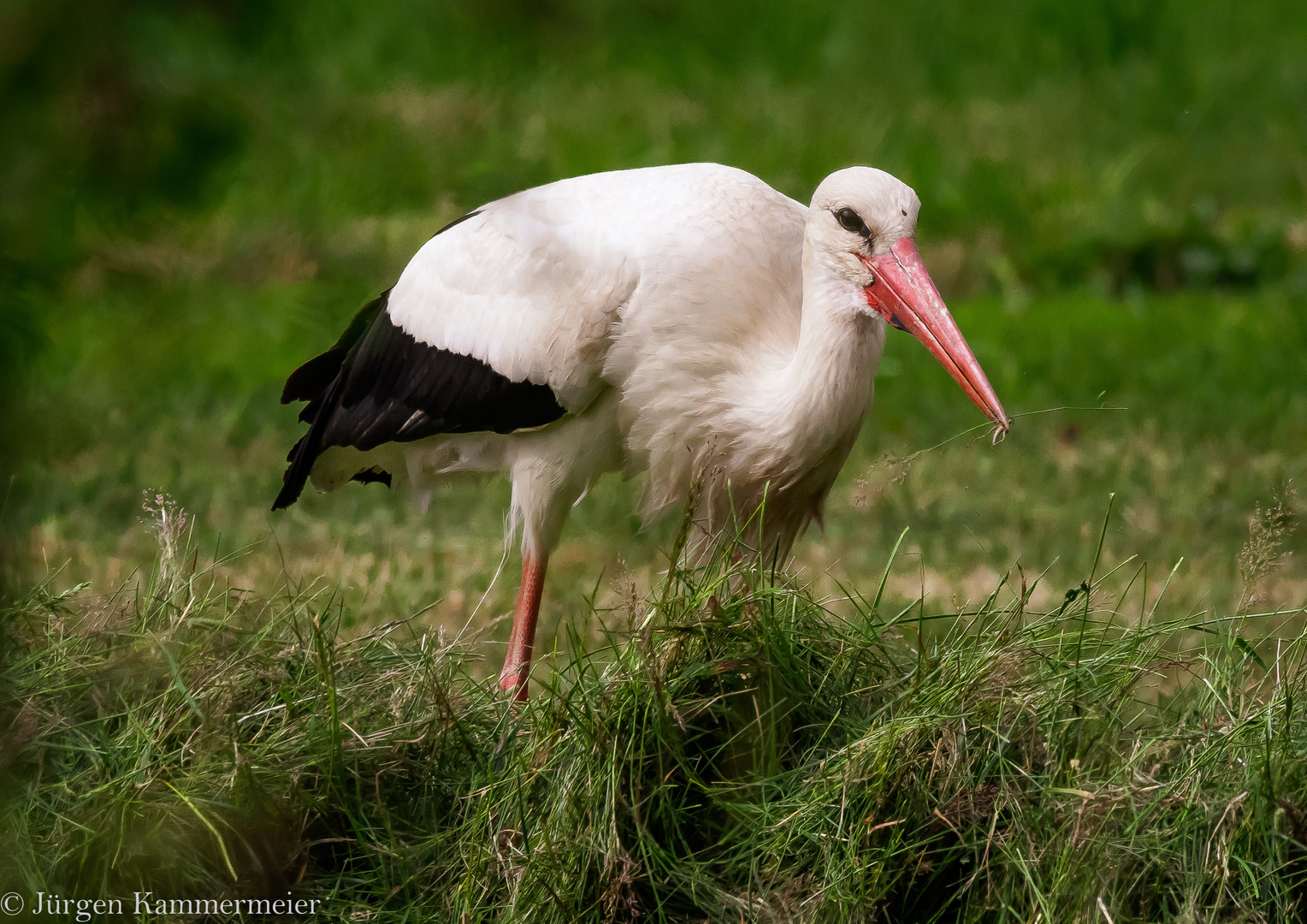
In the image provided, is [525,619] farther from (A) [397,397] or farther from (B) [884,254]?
(B) [884,254]

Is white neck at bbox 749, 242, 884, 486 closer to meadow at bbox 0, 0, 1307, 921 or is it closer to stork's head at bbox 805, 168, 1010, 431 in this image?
stork's head at bbox 805, 168, 1010, 431

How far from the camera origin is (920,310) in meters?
3.12

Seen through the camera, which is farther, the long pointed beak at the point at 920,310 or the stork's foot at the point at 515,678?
the stork's foot at the point at 515,678

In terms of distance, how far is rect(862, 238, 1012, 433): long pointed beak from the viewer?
3061 millimetres

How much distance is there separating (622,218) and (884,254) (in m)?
0.65

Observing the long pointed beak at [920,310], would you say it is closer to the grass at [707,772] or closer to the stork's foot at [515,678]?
the grass at [707,772]

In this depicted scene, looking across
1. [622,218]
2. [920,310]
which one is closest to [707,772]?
[920,310]

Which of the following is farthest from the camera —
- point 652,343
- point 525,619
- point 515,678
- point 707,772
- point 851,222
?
point 525,619

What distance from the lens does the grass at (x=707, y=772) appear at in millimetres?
2576

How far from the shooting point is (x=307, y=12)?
1.34 metres

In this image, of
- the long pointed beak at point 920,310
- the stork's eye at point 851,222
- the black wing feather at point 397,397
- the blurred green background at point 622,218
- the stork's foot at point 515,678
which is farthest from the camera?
the black wing feather at point 397,397

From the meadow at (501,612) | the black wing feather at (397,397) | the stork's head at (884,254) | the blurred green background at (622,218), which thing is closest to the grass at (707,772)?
the meadow at (501,612)

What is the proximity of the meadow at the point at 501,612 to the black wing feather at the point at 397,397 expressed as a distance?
0.60ft

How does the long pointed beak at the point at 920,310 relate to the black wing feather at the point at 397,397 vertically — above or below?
above
